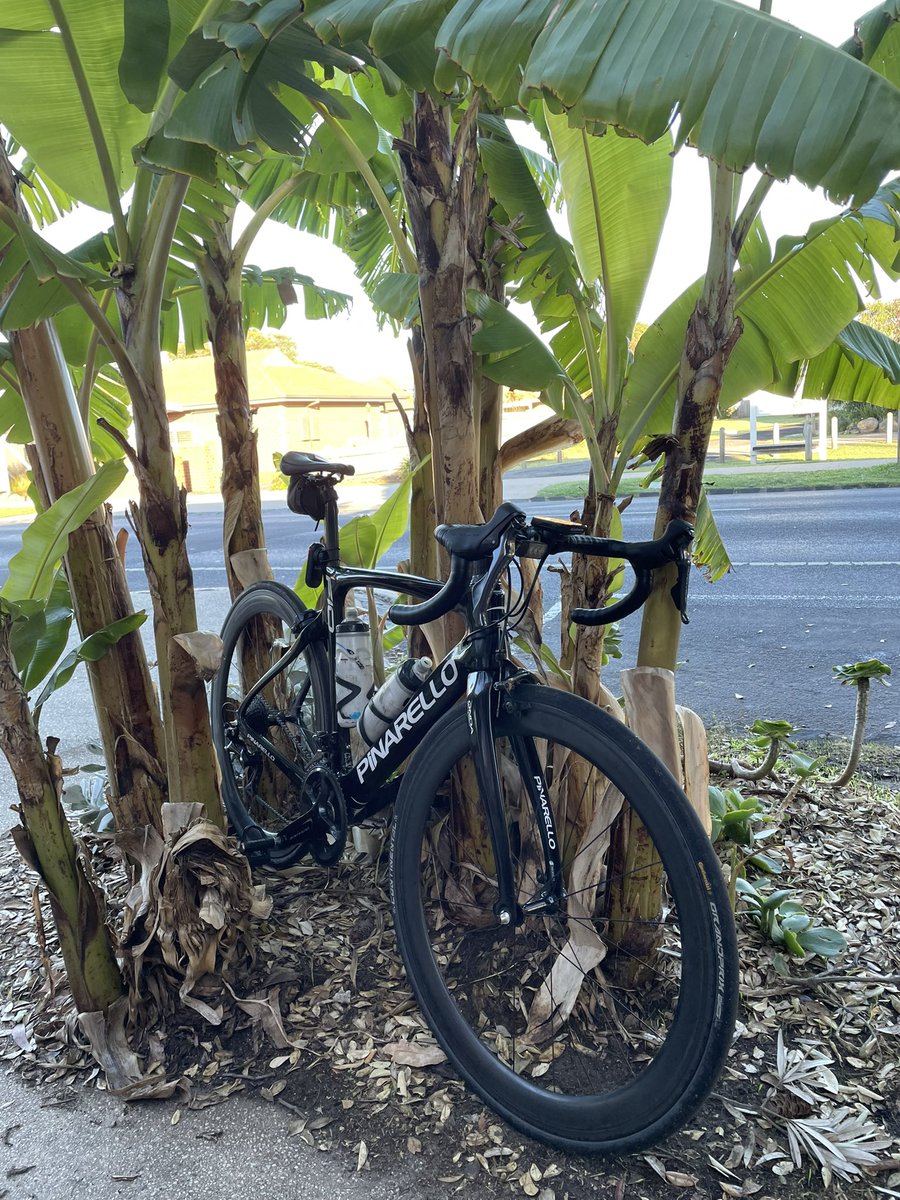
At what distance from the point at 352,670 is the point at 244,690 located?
2.39 ft

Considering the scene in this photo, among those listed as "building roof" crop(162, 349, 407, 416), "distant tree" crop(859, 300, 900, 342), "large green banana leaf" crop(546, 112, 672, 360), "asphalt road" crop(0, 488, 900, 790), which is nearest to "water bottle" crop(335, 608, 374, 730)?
"large green banana leaf" crop(546, 112, 672, 360)

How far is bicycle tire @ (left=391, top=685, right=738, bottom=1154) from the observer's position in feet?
4.96

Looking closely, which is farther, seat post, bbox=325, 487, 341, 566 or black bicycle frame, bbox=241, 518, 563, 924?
seat post, bbox=325, 487, 341, 566

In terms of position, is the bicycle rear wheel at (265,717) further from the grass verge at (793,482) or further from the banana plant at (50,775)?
the grass verge at (793,482)

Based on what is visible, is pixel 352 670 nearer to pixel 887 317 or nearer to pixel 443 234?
pixel 443 234

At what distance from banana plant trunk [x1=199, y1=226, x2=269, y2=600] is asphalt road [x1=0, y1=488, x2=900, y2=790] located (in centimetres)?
245

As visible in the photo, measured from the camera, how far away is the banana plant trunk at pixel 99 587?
2.21m

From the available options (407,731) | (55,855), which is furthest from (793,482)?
(55,855)

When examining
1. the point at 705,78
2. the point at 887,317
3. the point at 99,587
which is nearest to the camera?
the point at 705,78

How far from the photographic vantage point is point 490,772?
1775mm

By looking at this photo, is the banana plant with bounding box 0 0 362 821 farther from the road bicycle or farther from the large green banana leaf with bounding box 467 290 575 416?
the large green banana leaf with bounding box 467 290 575 416

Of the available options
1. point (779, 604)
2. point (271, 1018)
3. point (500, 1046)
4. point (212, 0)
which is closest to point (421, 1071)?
point (500, 1046)

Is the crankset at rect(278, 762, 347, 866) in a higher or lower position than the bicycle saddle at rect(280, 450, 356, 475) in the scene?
lower

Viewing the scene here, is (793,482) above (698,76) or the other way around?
the other way around
